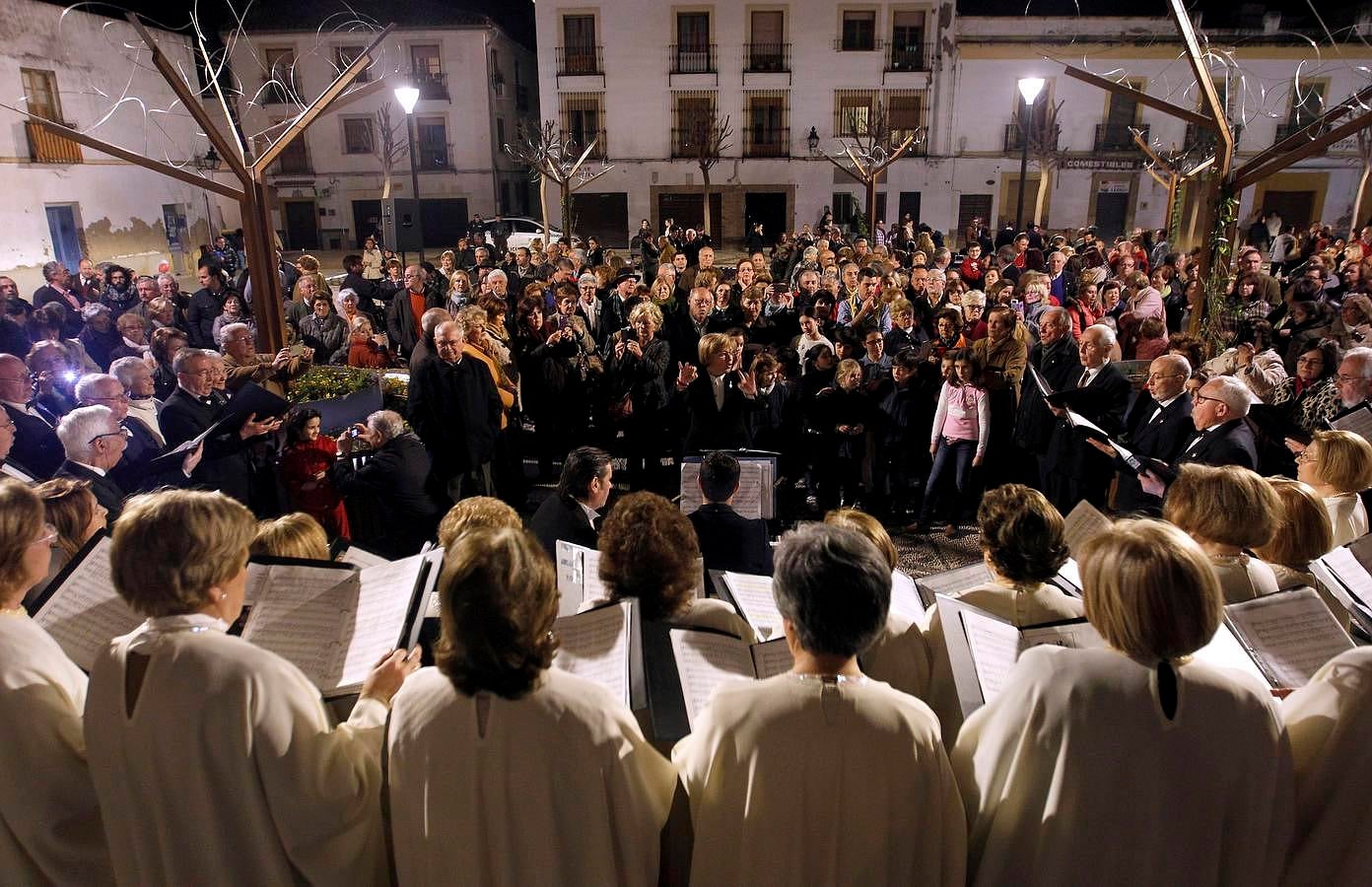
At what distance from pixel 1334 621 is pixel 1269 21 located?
33769 millimetres

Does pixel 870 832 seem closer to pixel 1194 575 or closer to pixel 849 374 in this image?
pixel 1194 575

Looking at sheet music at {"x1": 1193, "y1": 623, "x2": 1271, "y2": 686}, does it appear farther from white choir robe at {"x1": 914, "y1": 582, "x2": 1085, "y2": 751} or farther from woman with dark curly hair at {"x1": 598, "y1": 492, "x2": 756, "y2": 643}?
woman with dark curly hair at {"x1": 598, "y1": 492, "x2": 756, "y2": 643}

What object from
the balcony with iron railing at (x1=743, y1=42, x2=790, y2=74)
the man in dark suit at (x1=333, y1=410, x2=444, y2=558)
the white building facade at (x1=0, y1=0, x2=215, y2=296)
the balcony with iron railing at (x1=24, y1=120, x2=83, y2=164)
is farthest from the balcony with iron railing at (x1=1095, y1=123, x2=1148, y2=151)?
the man in dark suit at (x1=333, y1=410, x2=444, y2=558)

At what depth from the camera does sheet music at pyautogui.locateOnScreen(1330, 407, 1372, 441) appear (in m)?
4.72

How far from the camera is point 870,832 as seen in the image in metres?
1.99

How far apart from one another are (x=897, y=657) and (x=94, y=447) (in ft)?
13.7

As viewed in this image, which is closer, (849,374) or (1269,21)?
(849,374)

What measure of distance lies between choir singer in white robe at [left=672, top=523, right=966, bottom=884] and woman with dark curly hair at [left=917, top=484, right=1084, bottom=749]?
2.39ft

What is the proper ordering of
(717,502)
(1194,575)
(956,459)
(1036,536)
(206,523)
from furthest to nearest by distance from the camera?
(956,459) < (717,502) < (1036,536) < (206,523) < (1194,575)

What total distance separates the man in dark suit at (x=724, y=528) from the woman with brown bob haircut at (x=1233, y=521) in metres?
1.84

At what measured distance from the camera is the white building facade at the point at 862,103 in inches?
1153

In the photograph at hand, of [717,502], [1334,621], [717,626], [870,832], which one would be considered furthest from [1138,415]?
[870,832]

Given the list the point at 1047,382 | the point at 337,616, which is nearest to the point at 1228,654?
the point at 337,616

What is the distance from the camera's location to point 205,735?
2062 millimetres
